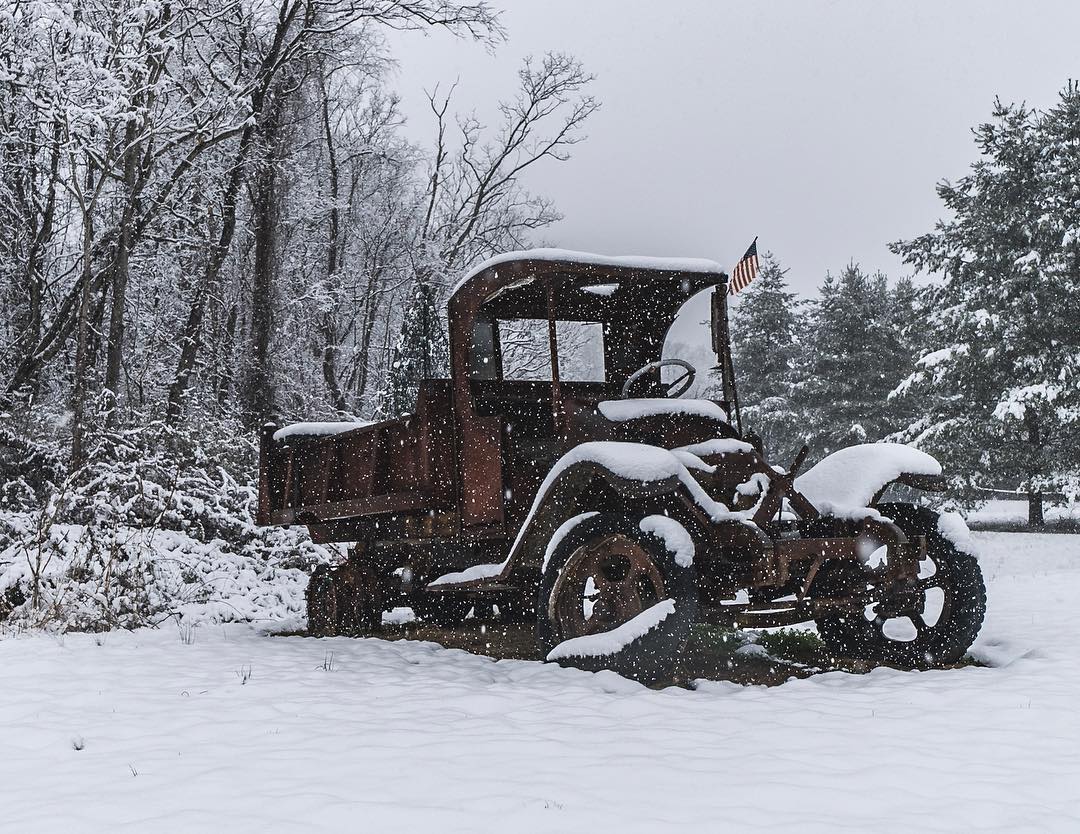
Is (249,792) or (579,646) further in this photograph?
(579,646)

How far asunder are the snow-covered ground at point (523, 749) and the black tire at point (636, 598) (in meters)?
0.16

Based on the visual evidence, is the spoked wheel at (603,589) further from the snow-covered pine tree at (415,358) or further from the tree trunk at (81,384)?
the snow-covered pine tree at (415,358)

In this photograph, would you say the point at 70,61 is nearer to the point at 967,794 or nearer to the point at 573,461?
the point at 573,461

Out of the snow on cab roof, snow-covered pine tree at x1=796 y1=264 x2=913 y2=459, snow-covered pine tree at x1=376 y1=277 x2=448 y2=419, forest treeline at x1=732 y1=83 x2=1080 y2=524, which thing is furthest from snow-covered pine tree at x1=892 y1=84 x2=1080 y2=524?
the snow on cab roof

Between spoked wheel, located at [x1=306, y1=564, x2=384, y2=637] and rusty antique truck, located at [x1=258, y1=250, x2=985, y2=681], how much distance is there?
0.09ft

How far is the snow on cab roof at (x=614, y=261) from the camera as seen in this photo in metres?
6.68

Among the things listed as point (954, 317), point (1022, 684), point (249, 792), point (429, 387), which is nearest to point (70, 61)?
point (429, 387)

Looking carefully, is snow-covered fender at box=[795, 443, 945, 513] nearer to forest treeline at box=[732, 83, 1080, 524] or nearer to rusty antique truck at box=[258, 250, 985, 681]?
rusty antique truck at box=[258, 250, 985, 681]

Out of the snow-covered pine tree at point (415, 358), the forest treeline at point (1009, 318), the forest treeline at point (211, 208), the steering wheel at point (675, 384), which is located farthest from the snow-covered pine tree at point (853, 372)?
the steering wheel at point (675, 384)

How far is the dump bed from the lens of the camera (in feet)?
24.2

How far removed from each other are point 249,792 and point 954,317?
918 inches

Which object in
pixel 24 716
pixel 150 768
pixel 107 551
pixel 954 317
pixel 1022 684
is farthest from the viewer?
pixel 954 317

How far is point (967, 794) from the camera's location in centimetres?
348

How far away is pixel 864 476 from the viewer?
6688mm
